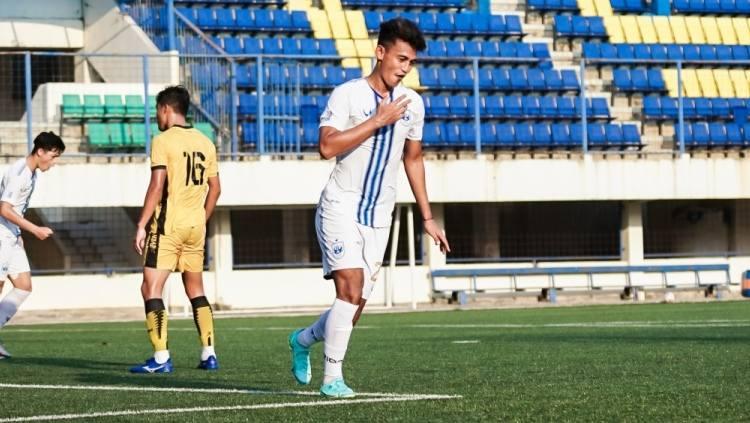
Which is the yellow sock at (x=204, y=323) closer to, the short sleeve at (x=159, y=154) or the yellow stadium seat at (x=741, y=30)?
the short sleeve at (x=159, y=154)

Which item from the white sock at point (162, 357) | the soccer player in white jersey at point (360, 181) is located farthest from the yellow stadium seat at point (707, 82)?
the soccer player in white jersey at point (360, 181)

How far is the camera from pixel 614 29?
33.7 metres

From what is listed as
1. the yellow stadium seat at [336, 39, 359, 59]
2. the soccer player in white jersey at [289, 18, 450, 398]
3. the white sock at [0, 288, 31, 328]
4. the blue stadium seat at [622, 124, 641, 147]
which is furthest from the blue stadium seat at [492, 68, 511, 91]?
the soccer player in white jersey at [289, 18, 450, 398]

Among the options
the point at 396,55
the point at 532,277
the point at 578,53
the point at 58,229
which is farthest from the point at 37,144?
the point at 578,53

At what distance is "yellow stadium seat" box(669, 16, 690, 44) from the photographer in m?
33.9

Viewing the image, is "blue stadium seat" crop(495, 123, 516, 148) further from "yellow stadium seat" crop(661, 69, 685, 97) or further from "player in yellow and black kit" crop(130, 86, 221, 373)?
"player in yellow and black kit" crop(130, 86, 221, 373)

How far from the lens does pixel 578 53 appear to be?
3306 centimetres

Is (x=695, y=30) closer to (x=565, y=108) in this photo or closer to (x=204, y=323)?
(x=565, y=108)

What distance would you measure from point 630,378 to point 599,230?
2185 centimetres

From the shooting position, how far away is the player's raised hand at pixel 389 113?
6949 millimetres

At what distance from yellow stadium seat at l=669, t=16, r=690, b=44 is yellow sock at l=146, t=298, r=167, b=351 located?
25.8 meters

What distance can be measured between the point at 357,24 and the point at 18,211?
68.2 ft

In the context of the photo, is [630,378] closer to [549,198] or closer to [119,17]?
[549,198]

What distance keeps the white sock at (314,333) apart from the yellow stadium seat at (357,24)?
2401cm
